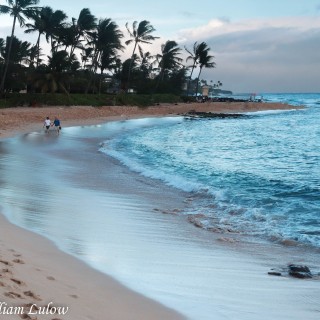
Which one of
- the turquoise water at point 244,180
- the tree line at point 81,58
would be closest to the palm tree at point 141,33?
the tree line at point 81,58

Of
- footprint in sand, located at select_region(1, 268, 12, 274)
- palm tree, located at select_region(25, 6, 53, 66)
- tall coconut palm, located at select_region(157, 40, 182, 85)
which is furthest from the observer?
tall coconut palm, located at select_region(157, 40, 182, 85)

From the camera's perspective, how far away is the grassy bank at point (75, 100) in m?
41.5

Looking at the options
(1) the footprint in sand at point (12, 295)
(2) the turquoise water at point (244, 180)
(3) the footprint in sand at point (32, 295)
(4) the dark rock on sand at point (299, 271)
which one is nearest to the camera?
(1) the footprint in sand at point (12, 295)

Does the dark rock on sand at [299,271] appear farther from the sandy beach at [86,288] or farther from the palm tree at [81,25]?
the palm tree at [81,25]

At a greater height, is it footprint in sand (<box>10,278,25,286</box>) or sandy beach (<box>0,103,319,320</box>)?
footprint in sand (<box>10,278,25,286</box>)

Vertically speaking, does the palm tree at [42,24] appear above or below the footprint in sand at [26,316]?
above

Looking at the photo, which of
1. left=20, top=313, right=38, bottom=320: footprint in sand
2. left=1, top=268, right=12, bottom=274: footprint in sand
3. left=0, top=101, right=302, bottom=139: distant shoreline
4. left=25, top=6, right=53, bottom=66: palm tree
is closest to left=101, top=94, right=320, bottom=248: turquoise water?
left=1, top=268, right=12, bottom=274: footprint in sand

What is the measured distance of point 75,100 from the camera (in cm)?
4809

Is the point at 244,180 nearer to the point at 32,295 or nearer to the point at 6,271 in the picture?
the point at 6,271

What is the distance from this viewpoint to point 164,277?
5449mm

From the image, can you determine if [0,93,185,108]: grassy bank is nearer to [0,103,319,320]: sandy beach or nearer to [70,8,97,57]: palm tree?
[70,8,97,57]: palm tree

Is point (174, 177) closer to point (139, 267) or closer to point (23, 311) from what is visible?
point (139, 267)

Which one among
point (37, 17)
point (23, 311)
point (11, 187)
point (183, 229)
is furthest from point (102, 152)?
point (37, 17)

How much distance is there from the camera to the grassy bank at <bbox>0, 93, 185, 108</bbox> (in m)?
41.5
